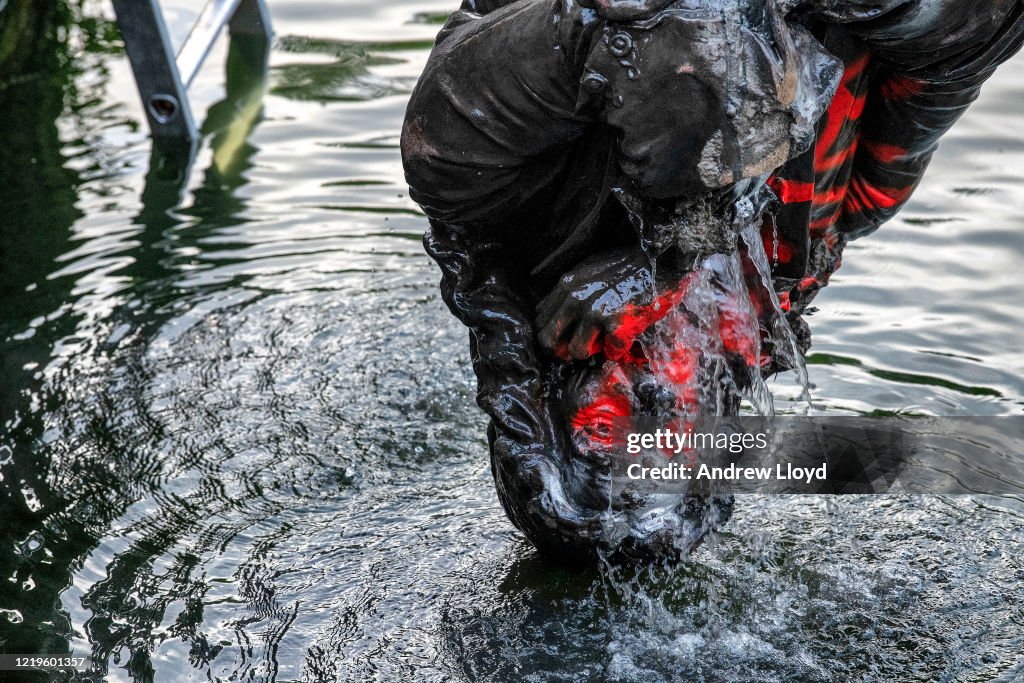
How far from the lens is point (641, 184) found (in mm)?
2248

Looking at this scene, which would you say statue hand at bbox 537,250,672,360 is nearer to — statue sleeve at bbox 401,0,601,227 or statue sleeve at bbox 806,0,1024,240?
statue sleeve at bbox 401,0,601,227

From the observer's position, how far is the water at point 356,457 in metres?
2.67

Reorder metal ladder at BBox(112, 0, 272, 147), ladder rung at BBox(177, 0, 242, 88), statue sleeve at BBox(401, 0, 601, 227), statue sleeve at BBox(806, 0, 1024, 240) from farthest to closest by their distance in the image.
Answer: ladder rung at BBox(177, 0, 242, 88), metal ladder at BBox(112, 0, 272, 147), statue sleeve at BBox(806, 0, 1024, 240), statue sleeve at BBox(401, 0, 601, 227)

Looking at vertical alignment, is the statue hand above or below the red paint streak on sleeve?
below

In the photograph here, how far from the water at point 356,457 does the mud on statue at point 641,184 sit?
0.24 meters

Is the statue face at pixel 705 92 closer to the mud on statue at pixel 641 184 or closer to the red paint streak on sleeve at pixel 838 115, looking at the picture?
the mud on statue at pixel 641 184

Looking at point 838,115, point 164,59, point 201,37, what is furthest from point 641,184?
point 201,37

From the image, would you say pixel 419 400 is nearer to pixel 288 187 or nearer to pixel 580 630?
pixel 580 630

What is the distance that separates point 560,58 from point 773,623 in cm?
129

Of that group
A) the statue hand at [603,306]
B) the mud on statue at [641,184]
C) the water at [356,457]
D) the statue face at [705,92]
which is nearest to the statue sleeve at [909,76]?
the mud on statue at [641,184]

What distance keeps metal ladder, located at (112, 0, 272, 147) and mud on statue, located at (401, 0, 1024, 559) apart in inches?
119

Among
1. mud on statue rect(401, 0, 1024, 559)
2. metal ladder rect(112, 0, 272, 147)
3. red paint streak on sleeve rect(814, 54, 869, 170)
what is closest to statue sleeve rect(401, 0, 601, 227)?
mud on statue rect(401, 0, 1024, 559)

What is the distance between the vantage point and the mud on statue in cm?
214

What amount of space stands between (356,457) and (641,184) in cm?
141
